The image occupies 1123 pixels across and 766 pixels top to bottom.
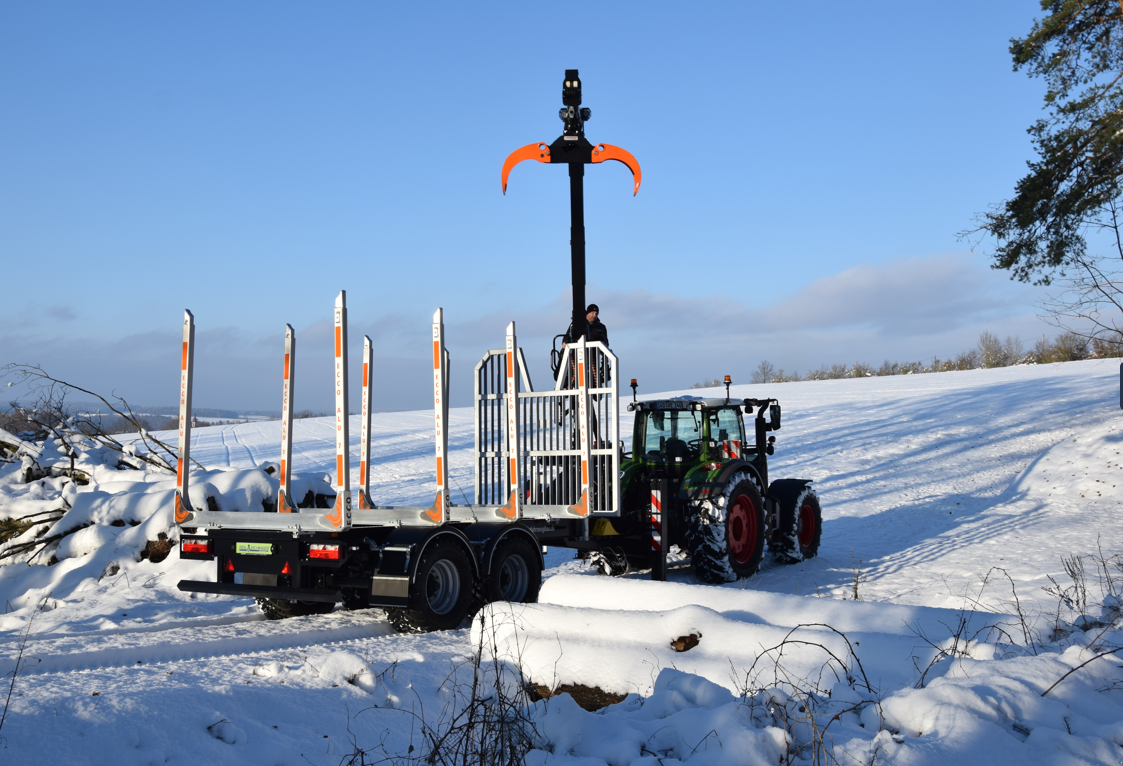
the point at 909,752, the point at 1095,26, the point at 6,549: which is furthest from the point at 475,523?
the point at 1095,26

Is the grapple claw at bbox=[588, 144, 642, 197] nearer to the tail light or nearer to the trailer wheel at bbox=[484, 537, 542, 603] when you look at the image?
the trailer wheel at bbox=[484, 537, 542, 603]

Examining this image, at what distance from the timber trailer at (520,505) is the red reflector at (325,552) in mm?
11

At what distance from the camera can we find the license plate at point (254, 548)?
249 inches

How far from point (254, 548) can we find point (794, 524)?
6443mm

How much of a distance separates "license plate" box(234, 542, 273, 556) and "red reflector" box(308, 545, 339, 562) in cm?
42

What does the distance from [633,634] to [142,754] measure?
7.82 ft

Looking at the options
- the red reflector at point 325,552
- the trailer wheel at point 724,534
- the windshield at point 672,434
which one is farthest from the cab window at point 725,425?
the red reflector at point 325,552

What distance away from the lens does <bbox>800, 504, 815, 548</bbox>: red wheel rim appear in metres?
10.7

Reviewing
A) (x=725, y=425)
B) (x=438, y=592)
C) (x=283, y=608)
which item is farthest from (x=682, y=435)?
(x=283, y=608)

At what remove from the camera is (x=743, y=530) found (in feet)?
30.9

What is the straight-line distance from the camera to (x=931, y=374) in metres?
35.0

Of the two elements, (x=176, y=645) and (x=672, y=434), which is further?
(x=672, y=434)

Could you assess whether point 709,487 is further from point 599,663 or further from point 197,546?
point 197,546

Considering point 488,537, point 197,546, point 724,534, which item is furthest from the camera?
point 724,534
